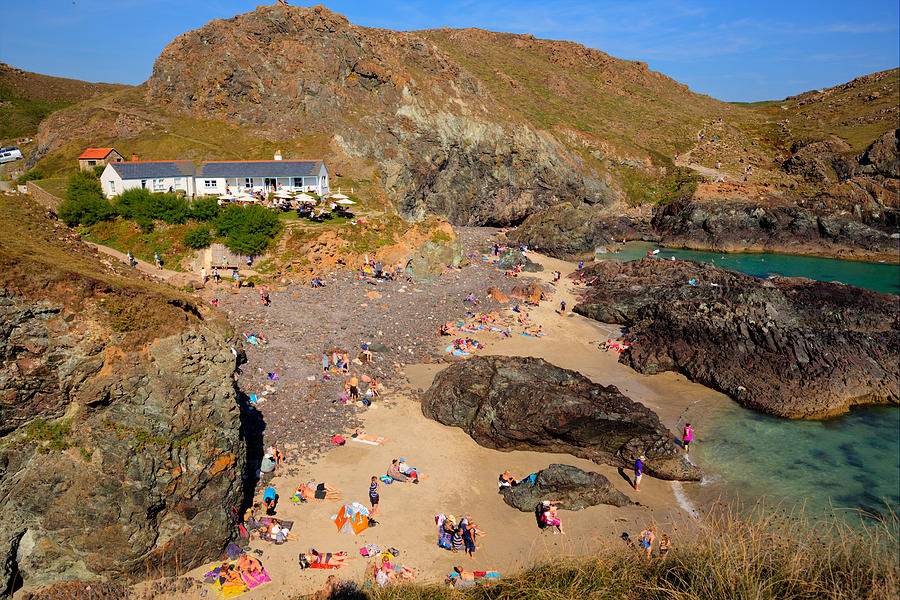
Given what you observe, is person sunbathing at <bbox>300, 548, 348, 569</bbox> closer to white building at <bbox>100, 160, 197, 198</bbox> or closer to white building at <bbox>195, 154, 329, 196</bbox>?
white building at <bbox>195, 154, 329, 196</bbox>

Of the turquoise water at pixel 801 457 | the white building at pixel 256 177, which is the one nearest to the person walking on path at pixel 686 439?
the turquoise water at pixel 801 457

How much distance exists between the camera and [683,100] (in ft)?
439

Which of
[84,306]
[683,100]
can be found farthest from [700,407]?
[683,100]

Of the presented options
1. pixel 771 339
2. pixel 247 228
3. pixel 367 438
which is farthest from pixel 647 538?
pixel 247 228

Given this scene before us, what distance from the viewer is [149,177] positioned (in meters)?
44.4

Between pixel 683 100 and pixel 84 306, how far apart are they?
153443mm

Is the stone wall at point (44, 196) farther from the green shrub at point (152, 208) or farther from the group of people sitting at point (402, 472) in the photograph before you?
the group of people sitting at point (402, 472)

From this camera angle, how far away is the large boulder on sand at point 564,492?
16922mm

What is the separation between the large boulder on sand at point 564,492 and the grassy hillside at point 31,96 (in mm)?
107695

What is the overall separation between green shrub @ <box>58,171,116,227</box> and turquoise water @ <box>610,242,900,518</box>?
45.2m

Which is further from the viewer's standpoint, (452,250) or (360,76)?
(360,76)

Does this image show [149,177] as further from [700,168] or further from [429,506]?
[700,168]

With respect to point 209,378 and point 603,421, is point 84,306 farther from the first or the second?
point 603,421

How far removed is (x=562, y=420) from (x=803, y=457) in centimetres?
1042
